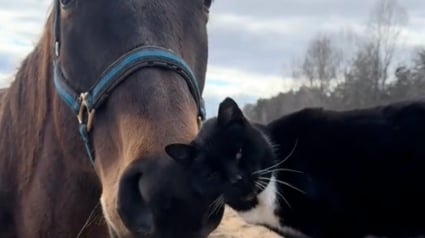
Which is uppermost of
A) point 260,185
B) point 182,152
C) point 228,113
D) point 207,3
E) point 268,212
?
point 207,3

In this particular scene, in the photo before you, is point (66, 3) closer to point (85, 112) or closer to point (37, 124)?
point (85, 112)

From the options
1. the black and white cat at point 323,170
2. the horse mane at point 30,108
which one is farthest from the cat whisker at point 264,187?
the horse mane at point 30,108

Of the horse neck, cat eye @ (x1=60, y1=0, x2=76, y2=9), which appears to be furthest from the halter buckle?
cat eye @ (x1=60, y1=0, x2=76, y2=9)

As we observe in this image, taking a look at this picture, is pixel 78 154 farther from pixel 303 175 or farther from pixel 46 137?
pixel 303 175

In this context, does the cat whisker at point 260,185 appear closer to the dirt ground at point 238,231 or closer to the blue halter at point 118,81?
the blue halter at point 118,81

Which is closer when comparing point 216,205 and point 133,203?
point 216,205

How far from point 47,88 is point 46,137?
232 mm

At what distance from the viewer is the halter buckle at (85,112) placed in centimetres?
255

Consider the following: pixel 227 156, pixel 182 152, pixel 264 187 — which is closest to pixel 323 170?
pixel 264 187

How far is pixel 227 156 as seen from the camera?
190 cm

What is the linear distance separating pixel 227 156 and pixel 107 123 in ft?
2.44

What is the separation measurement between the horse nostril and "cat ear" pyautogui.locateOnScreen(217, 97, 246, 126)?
38 cm

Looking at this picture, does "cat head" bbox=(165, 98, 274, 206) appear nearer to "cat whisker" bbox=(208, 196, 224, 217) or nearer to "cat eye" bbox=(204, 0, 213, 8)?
"cat whisker" bbox=(208, 196, 224, 217)

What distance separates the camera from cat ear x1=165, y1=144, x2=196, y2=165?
1909 mm
